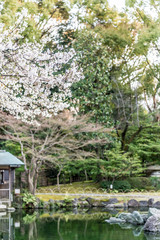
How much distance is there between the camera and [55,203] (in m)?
16.6

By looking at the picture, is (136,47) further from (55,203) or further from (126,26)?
(55,203)

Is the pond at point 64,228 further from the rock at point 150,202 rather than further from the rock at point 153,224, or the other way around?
the rock at point 150,202

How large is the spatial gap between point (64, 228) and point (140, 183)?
31.7 feet

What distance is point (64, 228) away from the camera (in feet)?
35.0

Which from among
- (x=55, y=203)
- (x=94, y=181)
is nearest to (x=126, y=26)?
(x=94, y=181)

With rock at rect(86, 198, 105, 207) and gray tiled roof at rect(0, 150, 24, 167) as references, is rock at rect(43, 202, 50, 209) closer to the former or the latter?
rock at rect(86, 198, 105, 207)


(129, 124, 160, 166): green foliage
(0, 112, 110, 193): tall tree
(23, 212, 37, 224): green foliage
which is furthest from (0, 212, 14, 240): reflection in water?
(129, 124, 160, 166): green foliage

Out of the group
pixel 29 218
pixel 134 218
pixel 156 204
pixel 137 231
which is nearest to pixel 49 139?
pixel 29 218

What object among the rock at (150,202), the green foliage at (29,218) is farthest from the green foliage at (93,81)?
the green foliage at (29,218)

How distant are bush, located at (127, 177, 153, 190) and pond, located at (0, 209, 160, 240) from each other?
5.94 metres

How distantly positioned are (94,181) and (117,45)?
9.37m

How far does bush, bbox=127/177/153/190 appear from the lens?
63.7 feet

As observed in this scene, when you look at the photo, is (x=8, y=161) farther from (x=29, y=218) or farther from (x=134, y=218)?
(x=134, y=218)

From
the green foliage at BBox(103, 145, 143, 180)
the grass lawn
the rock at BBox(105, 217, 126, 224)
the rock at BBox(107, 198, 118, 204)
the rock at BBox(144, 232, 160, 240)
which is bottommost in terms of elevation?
the rock at BBox(144, 232, 160, 240)
